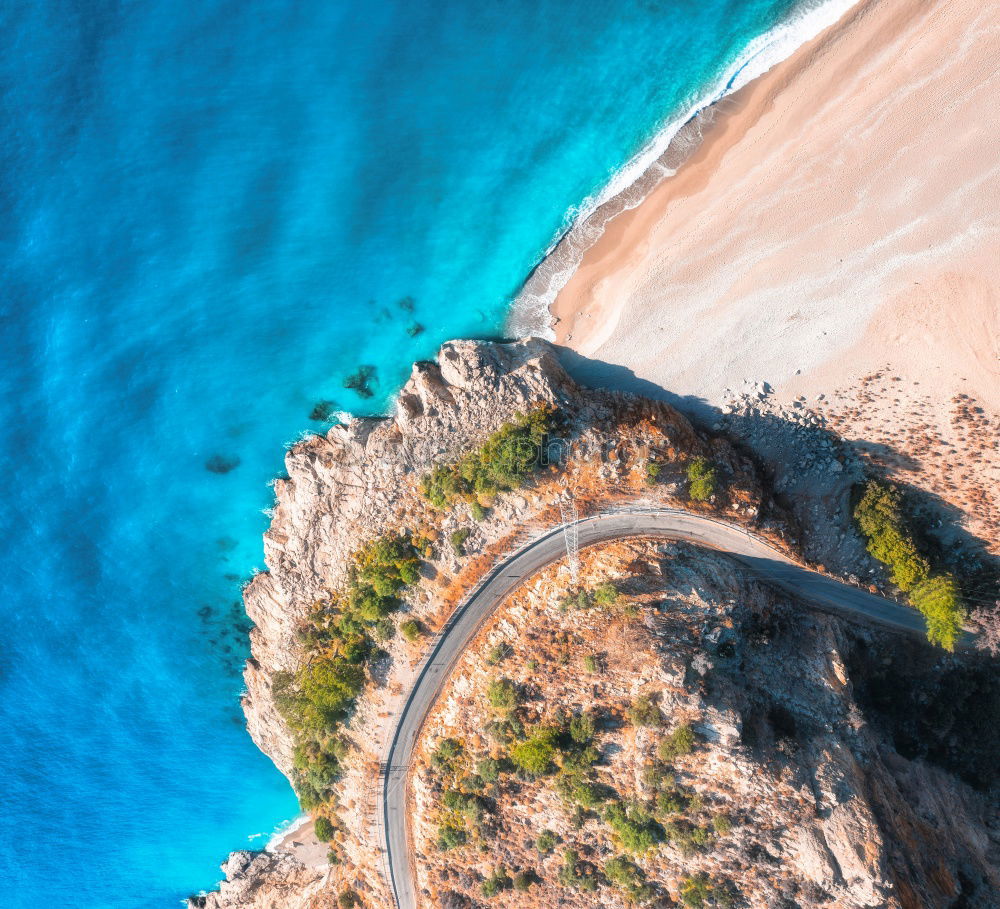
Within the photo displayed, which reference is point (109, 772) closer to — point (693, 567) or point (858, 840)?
point (693, 567)

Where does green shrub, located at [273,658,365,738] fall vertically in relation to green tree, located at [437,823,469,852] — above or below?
above

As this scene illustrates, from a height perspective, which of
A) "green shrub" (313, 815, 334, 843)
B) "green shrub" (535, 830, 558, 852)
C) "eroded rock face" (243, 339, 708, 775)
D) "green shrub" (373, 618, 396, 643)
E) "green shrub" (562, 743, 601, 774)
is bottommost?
"green shrub" (535, 830, 558, 852)

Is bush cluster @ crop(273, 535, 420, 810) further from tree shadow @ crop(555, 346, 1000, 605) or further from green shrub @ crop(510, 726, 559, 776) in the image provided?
tree shadow @ crop(555, 346, 1000, 605)

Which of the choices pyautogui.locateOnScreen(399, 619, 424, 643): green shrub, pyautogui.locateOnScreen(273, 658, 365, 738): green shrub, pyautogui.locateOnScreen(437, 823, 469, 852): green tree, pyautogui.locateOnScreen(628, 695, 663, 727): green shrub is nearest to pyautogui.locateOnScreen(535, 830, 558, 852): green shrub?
pyautogui.locateOnScreen(437, 823, 469, 852): green tree

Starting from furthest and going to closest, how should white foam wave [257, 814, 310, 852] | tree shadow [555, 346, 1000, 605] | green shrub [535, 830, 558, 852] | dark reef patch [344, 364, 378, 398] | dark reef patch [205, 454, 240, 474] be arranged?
1. white foam wave [257, 814, 310, 852]
2. dark reef patch [205, 454, 240, 474]
3. dark reef patch [344, 364, 378, 398]
4. tree shadow [555, 346, 1000, 605]
5. green shrub [535, 830, 558, 852]

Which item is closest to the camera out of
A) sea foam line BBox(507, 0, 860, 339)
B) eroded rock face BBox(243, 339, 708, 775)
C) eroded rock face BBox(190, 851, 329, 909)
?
sea foam line BBox(507, 0, 860, 339)

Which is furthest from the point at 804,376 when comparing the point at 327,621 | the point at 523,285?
the point at 327,621

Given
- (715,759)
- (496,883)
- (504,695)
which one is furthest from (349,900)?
(715,759)

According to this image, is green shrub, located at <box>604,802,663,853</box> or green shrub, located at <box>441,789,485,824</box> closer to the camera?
green shrub, located at <box>604,802,663,853</box>
